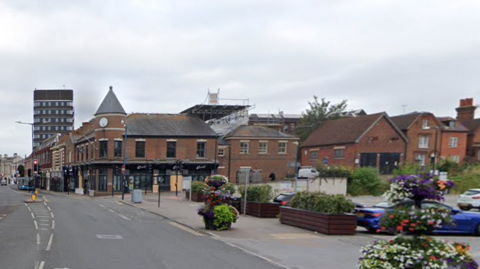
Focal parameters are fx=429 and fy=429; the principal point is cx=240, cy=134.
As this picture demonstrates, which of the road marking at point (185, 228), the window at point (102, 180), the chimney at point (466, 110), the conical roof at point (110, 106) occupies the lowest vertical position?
the window at point (102, 180)

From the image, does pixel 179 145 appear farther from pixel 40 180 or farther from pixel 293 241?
pixel 40 180

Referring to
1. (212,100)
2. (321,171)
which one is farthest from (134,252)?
(212,100)

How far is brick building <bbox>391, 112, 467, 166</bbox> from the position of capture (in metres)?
51.7

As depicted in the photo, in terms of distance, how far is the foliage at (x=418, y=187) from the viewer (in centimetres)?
625

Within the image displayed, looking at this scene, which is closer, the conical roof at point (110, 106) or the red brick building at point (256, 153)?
the conical roof at point (110, 106)

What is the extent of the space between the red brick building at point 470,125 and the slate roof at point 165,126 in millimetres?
35046

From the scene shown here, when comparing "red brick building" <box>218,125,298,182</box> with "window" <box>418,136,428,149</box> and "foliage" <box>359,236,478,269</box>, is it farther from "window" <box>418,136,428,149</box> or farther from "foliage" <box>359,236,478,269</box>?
"foliage" <box>359,236,478,269</box>

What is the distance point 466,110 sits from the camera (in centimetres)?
5984

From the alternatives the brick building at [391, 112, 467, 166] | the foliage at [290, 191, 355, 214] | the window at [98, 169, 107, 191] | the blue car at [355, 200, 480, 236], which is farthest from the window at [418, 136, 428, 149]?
the foliage at [290, 191, 355, 214]

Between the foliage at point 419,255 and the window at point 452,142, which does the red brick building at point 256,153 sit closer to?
the window at point 452,142

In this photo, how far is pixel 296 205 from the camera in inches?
734

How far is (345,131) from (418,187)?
47746mm

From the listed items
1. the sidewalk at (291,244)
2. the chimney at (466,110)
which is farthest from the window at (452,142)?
the sidewalk at (291,244)

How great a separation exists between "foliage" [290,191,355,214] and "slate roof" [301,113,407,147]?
3192 cm
